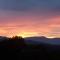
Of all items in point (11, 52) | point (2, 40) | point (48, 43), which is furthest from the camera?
point (48, 43)

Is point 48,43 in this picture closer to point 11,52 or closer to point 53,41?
point 53,41

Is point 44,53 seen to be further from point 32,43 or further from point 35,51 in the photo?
point 32,43

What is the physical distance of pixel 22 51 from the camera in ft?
149

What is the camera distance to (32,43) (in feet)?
166

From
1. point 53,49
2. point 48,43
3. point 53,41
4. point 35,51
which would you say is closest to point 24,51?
point 35,51

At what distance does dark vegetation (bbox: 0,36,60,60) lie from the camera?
43722 millimetres

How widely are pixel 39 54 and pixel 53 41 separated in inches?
525

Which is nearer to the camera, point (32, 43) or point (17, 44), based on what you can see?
point (17, 44)

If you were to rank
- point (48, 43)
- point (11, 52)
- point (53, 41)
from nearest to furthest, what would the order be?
1. point (11, 52)
2. point (48, 43)
3. point (53, 41)

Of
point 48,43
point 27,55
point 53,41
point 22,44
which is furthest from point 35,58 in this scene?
point 53,41

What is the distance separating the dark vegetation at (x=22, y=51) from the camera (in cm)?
4372

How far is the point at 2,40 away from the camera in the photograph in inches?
1885

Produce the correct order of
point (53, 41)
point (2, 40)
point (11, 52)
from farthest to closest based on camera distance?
point (53, 41), point (2, 40), point (11, 52)

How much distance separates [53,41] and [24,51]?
13.3 m
